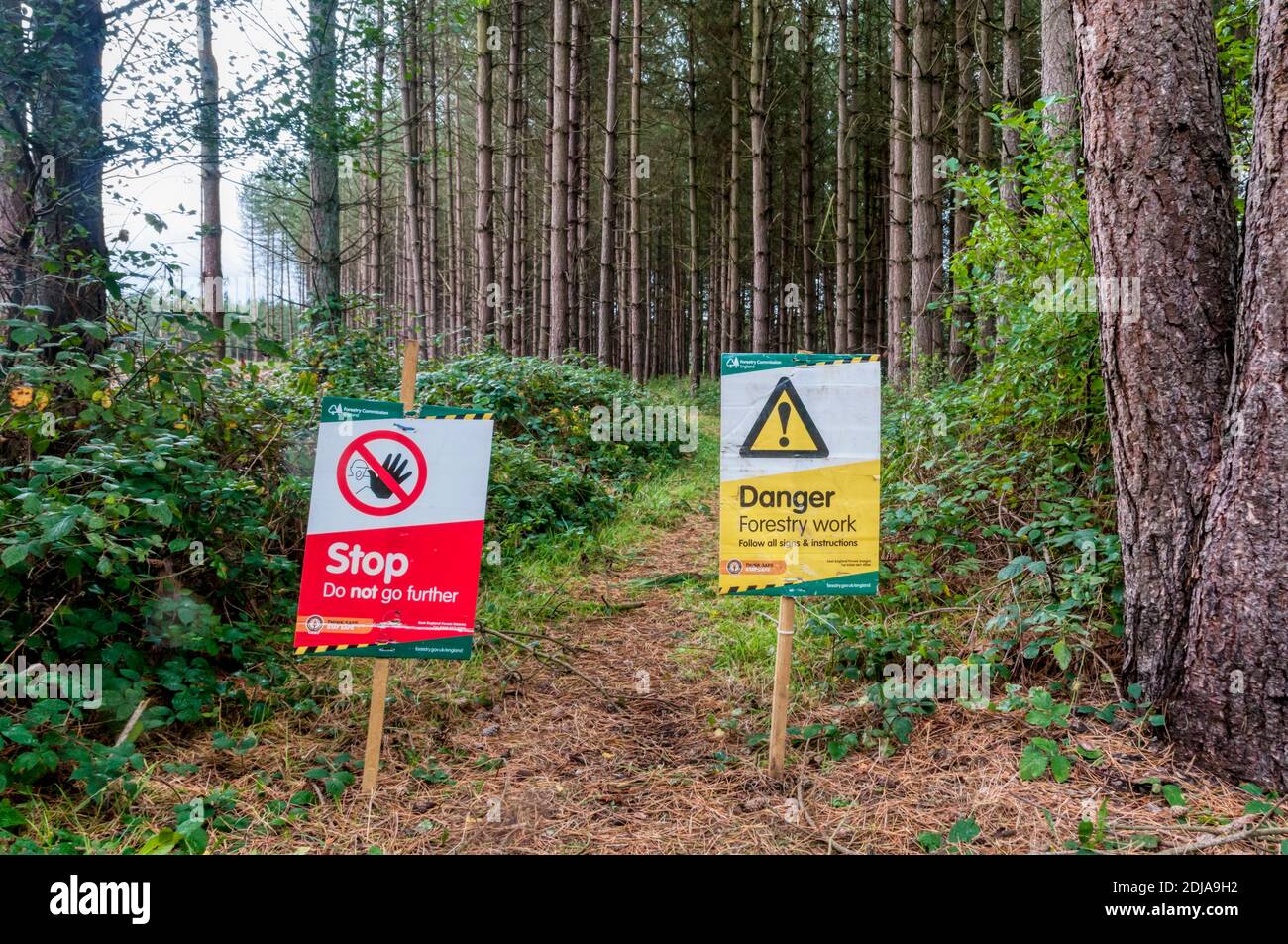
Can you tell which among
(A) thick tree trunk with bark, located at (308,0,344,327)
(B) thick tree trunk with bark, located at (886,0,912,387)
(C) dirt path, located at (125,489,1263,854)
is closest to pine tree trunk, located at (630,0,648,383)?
(B) thick tree trunk with bark, located at (886,0,912,387)

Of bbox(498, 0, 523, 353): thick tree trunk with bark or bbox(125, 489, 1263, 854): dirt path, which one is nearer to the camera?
bbox(125, 489, 1263, 854): dirt path

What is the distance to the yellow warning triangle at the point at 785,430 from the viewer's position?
2.88 meters

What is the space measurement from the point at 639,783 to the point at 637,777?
0.14 feet

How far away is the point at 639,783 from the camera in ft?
9.41

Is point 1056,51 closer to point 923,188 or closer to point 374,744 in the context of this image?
point 923,188

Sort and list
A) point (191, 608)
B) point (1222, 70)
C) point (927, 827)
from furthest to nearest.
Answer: point (1222, 70) < point (191, 608) < point (927, 827)

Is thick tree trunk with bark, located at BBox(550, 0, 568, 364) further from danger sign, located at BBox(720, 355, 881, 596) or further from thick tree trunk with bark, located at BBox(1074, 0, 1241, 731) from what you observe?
thick tree trunk with bark, located at BBox(1074, 0, 1241, 731)

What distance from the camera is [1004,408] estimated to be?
4520mm

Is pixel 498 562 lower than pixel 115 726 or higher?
higher

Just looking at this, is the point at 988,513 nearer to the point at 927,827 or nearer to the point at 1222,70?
the point at 927,827

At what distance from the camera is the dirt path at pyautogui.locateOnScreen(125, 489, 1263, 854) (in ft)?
7.97

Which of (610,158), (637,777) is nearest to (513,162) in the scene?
(610,158)

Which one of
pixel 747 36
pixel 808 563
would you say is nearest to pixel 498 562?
pixel 808 563
